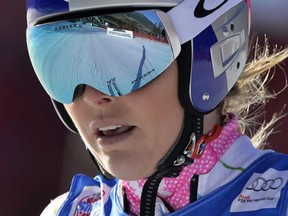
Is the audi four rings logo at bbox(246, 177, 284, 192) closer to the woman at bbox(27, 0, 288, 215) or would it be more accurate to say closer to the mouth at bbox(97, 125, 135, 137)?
the woman at bbox(27, 0, 288, 215)

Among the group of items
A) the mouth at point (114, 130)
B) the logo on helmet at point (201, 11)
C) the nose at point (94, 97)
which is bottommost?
the mouth at point (114, 130)

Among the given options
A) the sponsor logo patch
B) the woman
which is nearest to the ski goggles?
the woman

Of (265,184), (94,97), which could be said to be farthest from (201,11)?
(265,184)

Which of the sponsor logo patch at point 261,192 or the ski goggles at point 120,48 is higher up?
the ski goggles at point 120,48

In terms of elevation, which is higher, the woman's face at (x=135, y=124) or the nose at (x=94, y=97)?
the nose at (x=94, y=97)

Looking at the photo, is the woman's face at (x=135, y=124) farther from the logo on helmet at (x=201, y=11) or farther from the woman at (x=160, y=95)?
the logo on helmet at (x=201, y=11)

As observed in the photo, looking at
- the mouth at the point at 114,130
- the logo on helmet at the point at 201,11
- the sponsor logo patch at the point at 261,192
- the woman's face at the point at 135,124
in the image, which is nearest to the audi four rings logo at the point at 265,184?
the sponsor logo patch at the point at 261,192

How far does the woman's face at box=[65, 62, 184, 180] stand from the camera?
1.59 meters

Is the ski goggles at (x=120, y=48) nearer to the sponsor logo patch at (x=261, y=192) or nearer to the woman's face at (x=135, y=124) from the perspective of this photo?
the woman's face at (x=135, y=124)

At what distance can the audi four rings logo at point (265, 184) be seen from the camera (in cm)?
163

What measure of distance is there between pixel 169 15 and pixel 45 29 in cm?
33

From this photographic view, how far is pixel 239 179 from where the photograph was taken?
1701mm

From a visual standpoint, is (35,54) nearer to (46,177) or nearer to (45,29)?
(45,29)

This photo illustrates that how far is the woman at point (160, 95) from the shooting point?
159 cm
